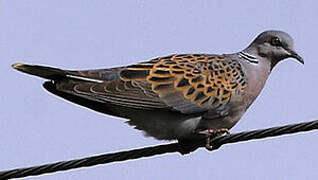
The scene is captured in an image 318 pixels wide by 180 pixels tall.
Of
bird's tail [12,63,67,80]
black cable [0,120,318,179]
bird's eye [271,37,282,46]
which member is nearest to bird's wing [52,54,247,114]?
bird's tail [12,63,67,80]

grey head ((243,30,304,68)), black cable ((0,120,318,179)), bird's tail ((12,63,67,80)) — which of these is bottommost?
black cable ((0,120,318,179))

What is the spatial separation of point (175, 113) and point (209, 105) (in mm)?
313

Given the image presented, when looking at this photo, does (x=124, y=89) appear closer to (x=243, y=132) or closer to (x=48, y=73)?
(x=48, y=73)

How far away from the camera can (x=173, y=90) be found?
6.95m

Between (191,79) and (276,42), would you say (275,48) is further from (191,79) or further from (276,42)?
(191,79)

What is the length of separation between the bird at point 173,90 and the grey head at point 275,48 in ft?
0.22

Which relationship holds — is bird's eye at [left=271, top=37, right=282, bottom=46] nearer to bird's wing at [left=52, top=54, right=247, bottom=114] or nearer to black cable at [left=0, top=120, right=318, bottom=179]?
bird's wing at [left=52, top=54, right=247, bottom=114]

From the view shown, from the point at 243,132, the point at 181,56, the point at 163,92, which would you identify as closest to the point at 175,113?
the point at 163,92

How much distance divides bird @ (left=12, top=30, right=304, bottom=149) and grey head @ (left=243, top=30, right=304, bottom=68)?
2.7 inches

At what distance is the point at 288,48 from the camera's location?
7566 millimetres

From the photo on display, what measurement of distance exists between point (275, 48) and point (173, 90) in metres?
1.19

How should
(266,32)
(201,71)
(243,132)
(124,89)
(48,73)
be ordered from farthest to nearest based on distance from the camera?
1. (266,32)
2. (201,71)
3. (124,89)
4. (48,73)
5. (243,132)

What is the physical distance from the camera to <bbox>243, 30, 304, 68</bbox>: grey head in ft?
24.8

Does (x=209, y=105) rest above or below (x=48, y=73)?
below
